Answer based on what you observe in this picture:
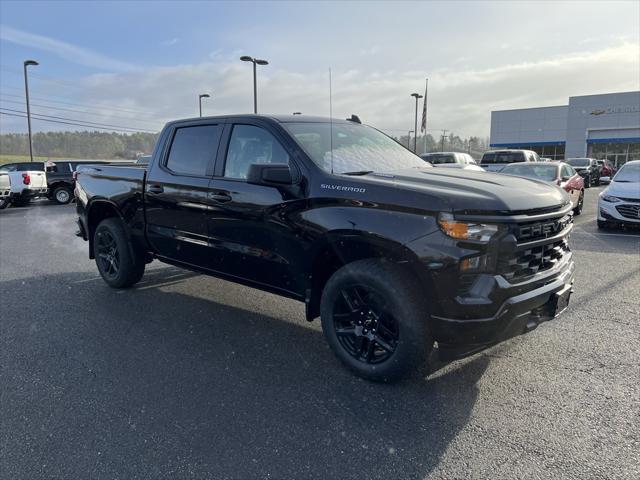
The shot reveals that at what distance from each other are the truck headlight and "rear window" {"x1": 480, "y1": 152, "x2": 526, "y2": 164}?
1786 cm

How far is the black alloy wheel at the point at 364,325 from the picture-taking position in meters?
3.33

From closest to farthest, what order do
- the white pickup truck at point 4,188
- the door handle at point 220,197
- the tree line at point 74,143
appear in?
the door handle at point 220,197 → the white pickup truck at point 4,188 → the tree line at point 74,143

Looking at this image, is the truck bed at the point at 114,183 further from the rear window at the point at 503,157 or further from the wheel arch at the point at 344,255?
the rear window at the point at 503,157

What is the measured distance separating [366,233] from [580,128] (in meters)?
51.7

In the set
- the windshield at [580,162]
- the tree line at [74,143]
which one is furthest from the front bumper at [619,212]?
the tree line at [74,143]

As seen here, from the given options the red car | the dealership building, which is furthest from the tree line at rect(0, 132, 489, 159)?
the red car

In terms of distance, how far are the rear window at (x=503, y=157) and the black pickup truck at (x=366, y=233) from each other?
16196 mm

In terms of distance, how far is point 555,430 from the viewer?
2.84 meters

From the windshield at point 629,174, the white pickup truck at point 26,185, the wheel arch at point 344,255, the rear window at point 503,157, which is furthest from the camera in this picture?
the rear window at point 503,157

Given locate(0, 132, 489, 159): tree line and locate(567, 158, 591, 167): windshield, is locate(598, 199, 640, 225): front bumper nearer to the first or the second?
locate(567, 158, 591, 167): windshield

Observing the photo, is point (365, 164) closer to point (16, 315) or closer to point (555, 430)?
point (555, 430)

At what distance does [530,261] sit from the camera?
314cm

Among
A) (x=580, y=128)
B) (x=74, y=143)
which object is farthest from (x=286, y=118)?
(x=74, y=143)

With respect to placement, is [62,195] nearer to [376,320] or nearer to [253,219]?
[253,219]
